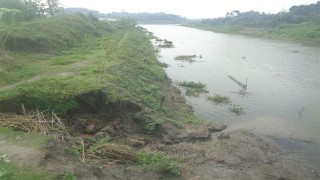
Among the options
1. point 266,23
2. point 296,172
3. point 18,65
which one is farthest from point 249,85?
point 266,23

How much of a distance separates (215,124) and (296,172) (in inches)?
234

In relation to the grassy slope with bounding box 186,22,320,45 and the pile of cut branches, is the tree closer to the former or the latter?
the pile of cut branches

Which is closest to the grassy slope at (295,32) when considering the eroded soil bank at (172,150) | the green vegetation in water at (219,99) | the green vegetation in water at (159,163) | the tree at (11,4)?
the green vegetation in water at (219,99)

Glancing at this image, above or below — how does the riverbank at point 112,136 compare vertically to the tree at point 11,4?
below

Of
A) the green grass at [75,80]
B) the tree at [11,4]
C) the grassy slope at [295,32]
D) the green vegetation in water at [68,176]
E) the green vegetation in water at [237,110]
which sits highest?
the tree at [11,4]

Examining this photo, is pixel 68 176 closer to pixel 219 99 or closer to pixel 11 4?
pixel 219 99

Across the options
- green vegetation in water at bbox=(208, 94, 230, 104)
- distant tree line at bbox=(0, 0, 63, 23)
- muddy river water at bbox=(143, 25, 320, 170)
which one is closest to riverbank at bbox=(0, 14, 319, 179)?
muddy river water at bbox=(143, 25, 320, 170)

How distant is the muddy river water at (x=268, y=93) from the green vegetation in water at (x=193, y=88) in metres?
0.75

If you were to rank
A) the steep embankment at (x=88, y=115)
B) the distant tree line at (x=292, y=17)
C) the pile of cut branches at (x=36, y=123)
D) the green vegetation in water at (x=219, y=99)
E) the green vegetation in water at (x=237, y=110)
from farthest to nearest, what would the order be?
1. the distant tree line at (x=292, y=17)
2. the green vegetation in water at (x=219, y=99)
3. the green vegetation in water at (x=237, y=110)
4. the pile of cut branches at (x=36, y=123)
5. the steep embankment at (x=88, y=115)

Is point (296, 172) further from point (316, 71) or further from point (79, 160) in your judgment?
point (316, 71)

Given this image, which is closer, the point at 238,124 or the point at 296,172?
the point at 296,172

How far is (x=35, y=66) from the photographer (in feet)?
72.9

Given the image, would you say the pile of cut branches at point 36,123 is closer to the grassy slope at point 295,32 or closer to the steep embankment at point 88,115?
the steep embankment at point 88,115

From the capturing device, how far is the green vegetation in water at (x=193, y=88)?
84.8 feet
